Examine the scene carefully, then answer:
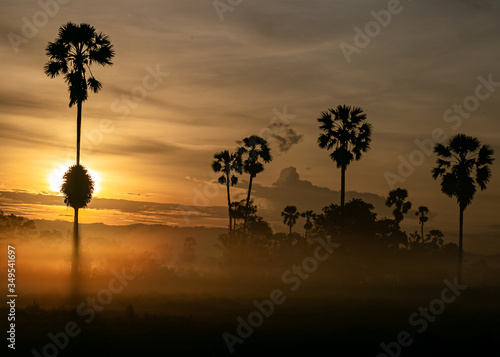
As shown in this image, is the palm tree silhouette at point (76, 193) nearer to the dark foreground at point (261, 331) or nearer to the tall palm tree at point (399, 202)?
the dark foreground at point (261, 331)

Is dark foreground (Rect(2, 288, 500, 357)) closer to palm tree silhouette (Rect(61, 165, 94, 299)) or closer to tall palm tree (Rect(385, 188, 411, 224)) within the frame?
palm tree silhouette (Rect(61, 165, 94, 299))

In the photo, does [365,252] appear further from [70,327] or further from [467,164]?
[70,327]

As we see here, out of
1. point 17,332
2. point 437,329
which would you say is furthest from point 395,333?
point 17,332

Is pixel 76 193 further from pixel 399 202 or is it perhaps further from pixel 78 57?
pixel 399 202

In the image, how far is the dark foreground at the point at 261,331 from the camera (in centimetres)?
2827

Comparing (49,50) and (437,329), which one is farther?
(49,50)

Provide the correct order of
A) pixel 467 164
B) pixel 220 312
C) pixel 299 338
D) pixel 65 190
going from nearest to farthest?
pixel 299 338 < pixel 220 312 < pixel 65 190 < pixel 467 164

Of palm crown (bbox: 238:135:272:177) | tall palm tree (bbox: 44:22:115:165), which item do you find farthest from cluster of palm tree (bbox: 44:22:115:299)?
palm crown (bbox: 238:135:272:177)

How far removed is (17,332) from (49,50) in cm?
2494

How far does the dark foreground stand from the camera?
2827 centimetres

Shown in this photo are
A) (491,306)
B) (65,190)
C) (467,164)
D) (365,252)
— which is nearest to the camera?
(65,190)

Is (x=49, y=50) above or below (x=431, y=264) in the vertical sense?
above

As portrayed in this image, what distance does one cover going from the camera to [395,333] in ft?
114

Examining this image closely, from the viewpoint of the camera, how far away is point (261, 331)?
33.1 meters
